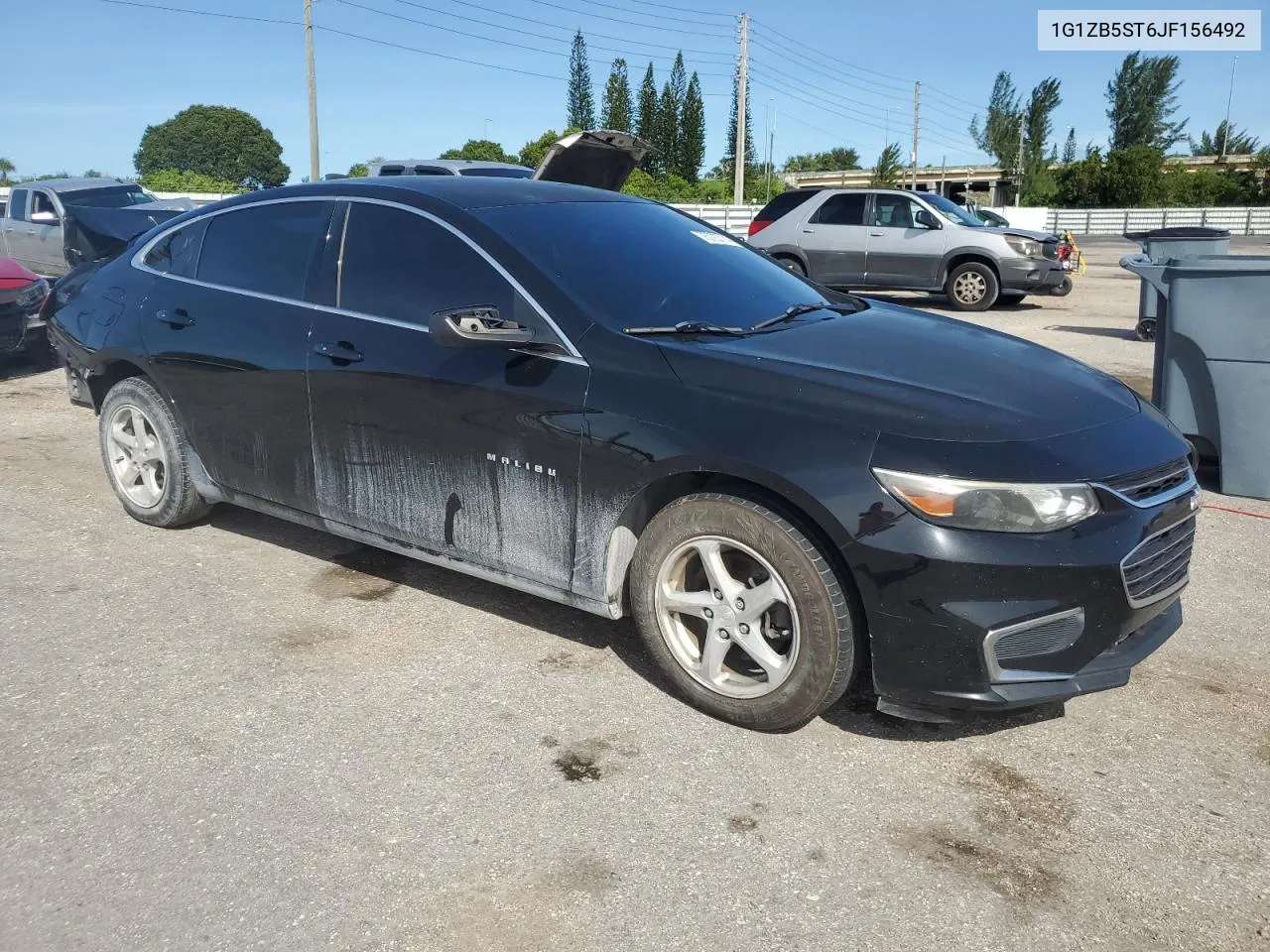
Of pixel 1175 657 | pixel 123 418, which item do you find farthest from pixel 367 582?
pixel 1175 657

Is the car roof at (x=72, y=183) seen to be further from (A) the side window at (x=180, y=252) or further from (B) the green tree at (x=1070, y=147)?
(B) the green tree at (x=1070, y=147)

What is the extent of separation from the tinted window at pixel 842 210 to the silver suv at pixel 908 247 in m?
0.01

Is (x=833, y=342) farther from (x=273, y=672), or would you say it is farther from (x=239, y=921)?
(x=239, y=921)

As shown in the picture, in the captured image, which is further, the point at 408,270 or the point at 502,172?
Answer: the point at 502,172

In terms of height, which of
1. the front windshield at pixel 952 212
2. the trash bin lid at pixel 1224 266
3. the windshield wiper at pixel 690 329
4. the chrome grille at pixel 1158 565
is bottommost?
the chrome grille at pixel 1158 565

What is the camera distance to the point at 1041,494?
304 centimetres

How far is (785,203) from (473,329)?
14075 mm

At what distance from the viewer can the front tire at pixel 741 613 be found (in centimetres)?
320

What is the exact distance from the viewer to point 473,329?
11.7 feet

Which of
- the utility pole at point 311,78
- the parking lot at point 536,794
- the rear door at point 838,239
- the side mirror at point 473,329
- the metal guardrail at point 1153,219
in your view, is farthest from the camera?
the metal guardrail at point 1153,219

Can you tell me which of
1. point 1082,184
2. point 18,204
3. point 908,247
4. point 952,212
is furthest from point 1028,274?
point 1082,184

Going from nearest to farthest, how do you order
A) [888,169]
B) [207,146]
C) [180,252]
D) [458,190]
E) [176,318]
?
[458,190] → [176,318] → [180,252] → [888,169] → [207,146]

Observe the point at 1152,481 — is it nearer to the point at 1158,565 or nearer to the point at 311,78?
the point at 1158,565

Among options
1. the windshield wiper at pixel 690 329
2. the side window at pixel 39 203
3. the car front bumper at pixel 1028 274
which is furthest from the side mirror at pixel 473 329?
the side window at pixel 39 203
